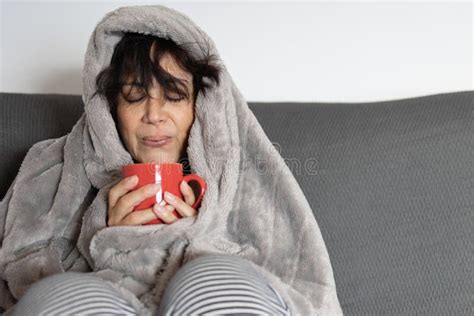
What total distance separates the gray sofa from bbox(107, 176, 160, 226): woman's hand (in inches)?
13.6

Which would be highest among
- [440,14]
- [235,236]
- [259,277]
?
[440,14]

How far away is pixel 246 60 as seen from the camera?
5.18ft

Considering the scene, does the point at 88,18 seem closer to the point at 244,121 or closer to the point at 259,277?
the point at 244,121

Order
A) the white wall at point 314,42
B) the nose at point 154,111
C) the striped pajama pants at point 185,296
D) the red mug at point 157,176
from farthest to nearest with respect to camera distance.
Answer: the white wall at point 314,42
the nose at point 154,111
the red mug at point 157,176
the striped pajama pants at point 185,296

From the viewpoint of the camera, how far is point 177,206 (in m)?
1.01

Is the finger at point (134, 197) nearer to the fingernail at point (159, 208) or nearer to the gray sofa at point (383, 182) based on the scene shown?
the fingernail at point (159, 208)

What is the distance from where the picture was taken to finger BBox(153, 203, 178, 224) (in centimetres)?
99

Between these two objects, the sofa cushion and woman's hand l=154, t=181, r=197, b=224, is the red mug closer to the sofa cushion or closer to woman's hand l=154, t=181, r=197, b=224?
woman's hand l=154, t=181, r=197, b=224

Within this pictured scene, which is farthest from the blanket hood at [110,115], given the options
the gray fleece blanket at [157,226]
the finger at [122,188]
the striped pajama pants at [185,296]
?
the striped pajama pants at [185,296]

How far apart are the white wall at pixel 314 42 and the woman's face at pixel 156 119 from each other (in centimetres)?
46

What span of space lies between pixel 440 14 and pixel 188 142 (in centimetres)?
87

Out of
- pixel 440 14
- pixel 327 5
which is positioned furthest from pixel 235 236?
pixel 440 14

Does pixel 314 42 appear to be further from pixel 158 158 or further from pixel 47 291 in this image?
pixel 47 291

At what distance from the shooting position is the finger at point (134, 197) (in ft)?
3.19
